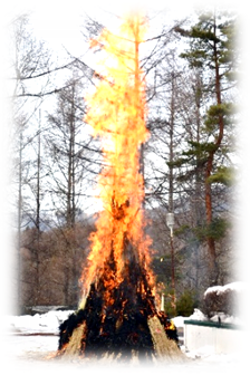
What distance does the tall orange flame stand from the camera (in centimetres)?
938

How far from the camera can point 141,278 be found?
923 cm


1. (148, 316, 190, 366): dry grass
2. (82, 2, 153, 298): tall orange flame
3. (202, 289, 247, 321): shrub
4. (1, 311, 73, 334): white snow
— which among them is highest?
(82, 2, 153, 298): tall orange flame

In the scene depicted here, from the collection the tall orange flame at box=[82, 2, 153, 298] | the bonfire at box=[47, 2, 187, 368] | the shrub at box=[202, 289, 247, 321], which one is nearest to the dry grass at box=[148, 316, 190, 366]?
the bonfire at box=[47, 2, 187, 368]

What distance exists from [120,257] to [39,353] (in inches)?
102

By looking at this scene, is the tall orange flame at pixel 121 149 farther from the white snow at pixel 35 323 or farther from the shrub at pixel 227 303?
the white snow at pixel 35 323

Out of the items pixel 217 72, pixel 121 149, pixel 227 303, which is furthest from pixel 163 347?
pixel 217 72

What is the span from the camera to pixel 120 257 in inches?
368

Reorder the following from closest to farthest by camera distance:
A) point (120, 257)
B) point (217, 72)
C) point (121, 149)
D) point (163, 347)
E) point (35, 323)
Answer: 1. point (163, 347)
2. point (120, 257)
3. point (121, 149)
4. point (35, 323)
5. point (217, 72)

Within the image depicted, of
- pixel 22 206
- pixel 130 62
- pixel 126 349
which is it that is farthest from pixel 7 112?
pixel 126 349

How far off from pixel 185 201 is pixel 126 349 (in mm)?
15870

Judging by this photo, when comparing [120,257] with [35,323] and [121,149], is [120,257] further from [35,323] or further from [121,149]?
[35,323]

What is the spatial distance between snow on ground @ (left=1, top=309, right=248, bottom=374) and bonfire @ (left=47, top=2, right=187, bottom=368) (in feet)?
1.60

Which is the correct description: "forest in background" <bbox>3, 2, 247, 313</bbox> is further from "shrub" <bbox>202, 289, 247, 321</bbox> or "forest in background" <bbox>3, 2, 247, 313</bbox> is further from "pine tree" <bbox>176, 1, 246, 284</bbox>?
"shrub" <bbox>202, 289, 247, 321</bbox>

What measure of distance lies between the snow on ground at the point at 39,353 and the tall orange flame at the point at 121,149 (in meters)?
1.60
